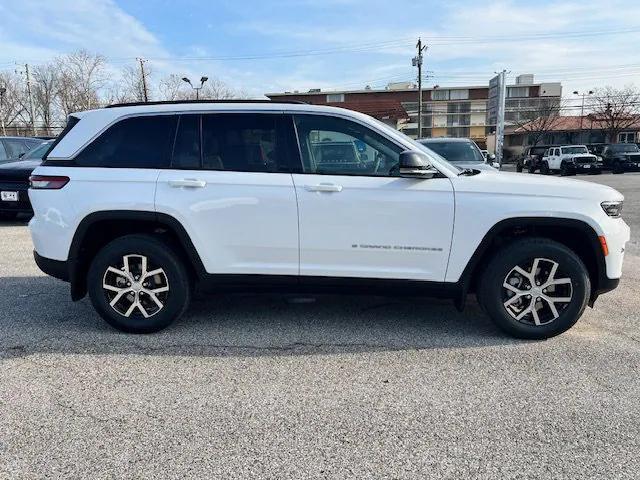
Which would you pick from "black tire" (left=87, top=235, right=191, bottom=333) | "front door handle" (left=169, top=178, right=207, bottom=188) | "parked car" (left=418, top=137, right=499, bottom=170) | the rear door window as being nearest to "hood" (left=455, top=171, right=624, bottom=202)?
"front door handle" (left=169, top=178, right=207, bottom=188)

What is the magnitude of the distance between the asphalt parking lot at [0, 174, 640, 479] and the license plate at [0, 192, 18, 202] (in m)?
5.46

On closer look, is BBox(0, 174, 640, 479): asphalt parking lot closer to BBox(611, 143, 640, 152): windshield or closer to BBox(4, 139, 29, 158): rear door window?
BBox(4, 139, 29, 158): rear door window

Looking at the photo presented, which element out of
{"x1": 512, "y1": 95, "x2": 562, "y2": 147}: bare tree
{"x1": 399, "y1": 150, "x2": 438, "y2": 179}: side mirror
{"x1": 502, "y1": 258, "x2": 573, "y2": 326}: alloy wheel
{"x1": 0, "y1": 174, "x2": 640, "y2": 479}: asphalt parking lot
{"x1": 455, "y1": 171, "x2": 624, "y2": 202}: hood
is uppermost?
{"x1": 512, "y1": 95, "x2": 562, "y2": 147}: bare tree

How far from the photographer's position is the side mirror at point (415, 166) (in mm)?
3715

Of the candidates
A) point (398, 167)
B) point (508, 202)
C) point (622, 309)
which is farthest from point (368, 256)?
point (622, 309)

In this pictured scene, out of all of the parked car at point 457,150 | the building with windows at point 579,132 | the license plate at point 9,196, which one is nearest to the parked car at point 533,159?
the parked car at point 457,150

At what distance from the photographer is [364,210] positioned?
3.87m

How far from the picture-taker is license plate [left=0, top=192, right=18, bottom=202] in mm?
9367

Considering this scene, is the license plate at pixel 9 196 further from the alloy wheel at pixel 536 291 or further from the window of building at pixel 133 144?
the alloy wheel at pixel 536 291

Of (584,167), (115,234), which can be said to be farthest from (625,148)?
(115,234)

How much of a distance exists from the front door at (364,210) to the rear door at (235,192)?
152mm

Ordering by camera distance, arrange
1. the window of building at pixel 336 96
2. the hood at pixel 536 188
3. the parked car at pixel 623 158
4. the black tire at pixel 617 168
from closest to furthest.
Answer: the hood at pixel 536 188
the parked car at pixel 623 158
the black tire at pixel 617 168
the window of building at pixel 336 96

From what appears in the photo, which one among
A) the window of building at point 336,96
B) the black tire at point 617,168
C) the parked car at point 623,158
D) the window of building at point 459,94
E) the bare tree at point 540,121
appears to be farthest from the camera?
the window of building at point 459,94

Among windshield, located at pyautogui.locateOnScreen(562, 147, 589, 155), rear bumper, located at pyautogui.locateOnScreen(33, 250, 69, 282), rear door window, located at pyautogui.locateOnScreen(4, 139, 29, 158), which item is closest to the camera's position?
rear bumper, located at pyautogui.locateOnScreen(33, 250, 69, 282)
